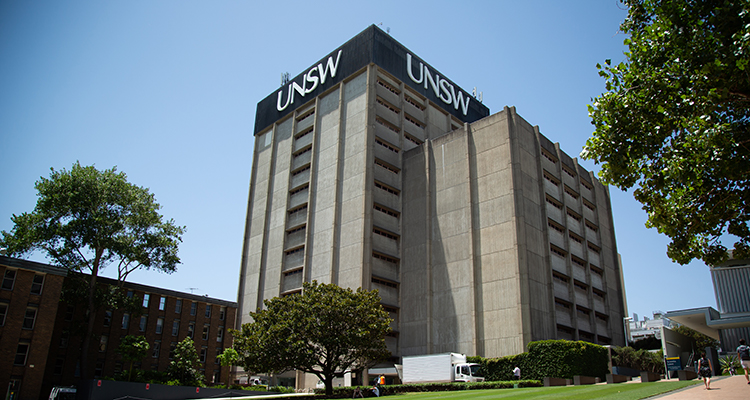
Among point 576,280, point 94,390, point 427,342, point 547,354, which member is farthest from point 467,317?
point 94,390

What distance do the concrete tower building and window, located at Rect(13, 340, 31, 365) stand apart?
27552 millimetres

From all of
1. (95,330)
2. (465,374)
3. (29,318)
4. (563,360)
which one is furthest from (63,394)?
(563,360)

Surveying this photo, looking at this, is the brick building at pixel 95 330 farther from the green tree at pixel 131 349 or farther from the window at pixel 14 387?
the green tree at pixel 131 349

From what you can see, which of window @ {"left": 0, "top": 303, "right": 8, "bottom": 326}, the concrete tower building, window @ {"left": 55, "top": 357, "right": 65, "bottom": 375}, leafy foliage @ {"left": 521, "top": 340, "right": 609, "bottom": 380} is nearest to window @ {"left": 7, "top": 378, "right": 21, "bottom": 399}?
window @ {"left": 0, "top": 303, "right": 8, "bottom": 326}

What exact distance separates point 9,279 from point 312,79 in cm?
4610

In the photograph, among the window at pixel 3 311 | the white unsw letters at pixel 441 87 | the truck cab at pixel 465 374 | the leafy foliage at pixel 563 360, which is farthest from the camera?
the white unsw letters at pixel 441 87

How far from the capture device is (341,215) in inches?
2456

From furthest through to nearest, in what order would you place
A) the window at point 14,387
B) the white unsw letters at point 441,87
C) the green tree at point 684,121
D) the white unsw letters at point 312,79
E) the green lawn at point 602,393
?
the white unsw letters at point 441,87, the white unsw letters at point 312,79, the window at point 14,387, the green lawn at point 602,393, the green tree at point 684,121

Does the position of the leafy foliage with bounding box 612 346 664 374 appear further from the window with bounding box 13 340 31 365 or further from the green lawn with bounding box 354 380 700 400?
the window with bounding box 13 340 31 365

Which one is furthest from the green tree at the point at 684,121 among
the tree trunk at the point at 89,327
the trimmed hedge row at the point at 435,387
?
the tree trunk at the point at 89,327

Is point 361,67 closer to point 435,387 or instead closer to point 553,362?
point 435,387

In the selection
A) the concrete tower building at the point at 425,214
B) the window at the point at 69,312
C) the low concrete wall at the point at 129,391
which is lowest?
the low concrete wall at the point at 129,391

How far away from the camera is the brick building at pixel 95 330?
44781mm

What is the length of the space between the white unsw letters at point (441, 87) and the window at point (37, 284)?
51.4 metres
